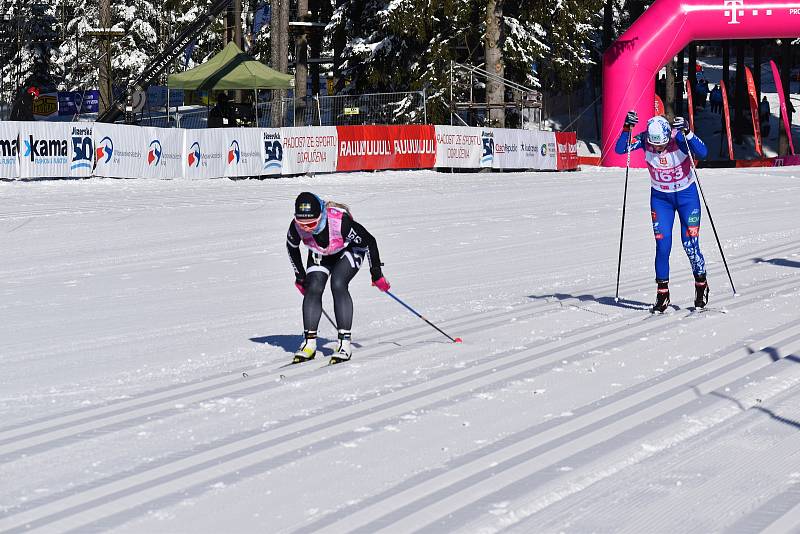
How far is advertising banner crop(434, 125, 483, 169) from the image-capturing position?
110 ft

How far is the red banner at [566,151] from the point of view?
3672cm

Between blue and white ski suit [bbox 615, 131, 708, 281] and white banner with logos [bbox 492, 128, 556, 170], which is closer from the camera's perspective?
blue and white ski suit [bbox 615, 131, 708, 281]

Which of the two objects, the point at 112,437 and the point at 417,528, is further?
the point at 112,437

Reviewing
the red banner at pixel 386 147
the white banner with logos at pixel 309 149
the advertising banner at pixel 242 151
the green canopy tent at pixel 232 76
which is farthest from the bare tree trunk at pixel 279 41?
the advertising banner at pixel 242 151

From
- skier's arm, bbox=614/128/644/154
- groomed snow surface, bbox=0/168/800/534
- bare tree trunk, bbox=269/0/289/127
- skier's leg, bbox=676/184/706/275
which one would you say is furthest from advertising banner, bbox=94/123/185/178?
skier's leg, bbox=676/184/706/275

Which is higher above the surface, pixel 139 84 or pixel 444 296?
pixel 139 84

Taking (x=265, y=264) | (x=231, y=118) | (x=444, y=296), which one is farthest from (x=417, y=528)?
(x=231, y=118)

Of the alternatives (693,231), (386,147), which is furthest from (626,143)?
(386,147)

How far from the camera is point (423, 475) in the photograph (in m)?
6.07

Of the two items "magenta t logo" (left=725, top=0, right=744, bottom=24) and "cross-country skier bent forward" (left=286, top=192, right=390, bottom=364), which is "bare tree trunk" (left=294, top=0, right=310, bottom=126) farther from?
"cross-country skier bent forward" (left=286, top=192, right=390, bottom=364)

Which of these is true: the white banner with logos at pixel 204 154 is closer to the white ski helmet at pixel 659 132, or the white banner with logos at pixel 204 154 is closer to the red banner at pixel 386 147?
the red banner at pixel 386 147

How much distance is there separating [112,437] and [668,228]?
6223 millimetres

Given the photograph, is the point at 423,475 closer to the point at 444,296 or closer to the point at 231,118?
the point at 444,296

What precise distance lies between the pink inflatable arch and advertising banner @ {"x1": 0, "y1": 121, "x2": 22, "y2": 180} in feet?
54.9
